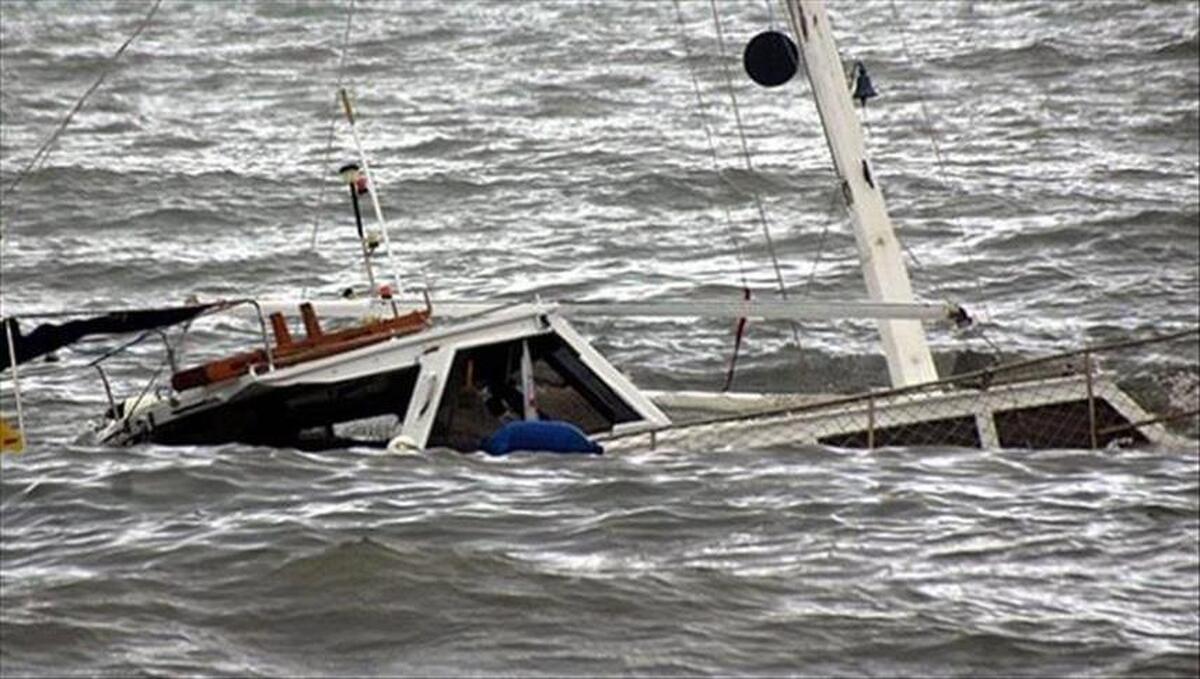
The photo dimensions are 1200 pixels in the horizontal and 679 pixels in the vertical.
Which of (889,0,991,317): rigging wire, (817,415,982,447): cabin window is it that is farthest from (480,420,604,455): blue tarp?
(889,0,991,317): rigging wire

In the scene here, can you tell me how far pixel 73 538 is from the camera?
18.1 m

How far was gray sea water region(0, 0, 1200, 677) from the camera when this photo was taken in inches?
626

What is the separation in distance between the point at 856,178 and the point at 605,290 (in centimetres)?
723

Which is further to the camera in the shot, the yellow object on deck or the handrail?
the yellow object on deck

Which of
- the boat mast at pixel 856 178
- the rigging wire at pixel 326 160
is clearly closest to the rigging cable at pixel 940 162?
the boat mast at pixel 856 178

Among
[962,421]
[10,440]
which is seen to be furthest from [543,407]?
[10,440]

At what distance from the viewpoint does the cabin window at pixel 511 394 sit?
20.7 meters

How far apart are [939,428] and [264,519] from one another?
457cm

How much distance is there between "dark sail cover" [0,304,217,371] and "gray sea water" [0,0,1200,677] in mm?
768

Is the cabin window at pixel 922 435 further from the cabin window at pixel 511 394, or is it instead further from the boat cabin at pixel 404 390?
the cabin window at pixel 511 394

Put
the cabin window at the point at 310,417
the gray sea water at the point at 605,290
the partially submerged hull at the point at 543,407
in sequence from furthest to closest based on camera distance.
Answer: the cabin window at the point at 310,417 < the partially submerged hull at the point at 543,407 < the gray sea water at the point at 605,290

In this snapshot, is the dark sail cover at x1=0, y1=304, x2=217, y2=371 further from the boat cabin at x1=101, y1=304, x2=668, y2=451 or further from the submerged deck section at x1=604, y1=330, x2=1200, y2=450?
the submerged deck section at x1=604, y1=330, x2=1200, y2=450

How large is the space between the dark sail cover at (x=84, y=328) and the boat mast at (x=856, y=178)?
4.64m

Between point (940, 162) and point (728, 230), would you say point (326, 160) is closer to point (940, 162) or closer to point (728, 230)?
point (728, 230)
